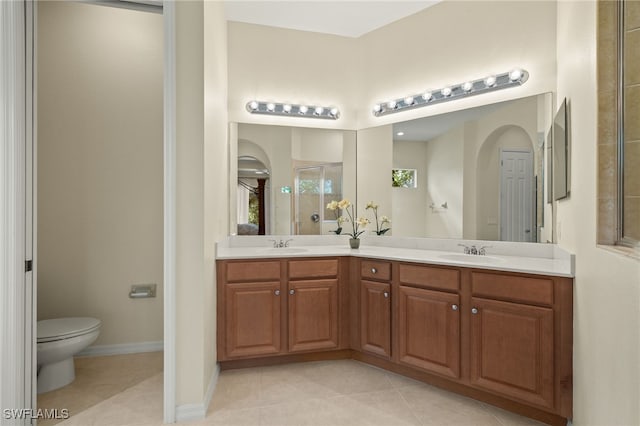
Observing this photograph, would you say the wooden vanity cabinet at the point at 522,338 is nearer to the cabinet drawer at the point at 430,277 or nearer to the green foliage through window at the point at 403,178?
the cabinet drawer at the point at 430,277

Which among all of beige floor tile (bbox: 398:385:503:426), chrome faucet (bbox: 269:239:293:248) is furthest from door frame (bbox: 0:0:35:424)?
beige floor tile (bbox: 398:385:503:426)

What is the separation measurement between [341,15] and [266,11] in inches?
25.7

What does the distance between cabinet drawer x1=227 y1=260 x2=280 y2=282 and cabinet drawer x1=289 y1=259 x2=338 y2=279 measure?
0.12m

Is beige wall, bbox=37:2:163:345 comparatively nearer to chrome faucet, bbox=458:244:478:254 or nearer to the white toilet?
the white toilet

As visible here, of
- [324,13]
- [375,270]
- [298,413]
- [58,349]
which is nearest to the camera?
[298,413]

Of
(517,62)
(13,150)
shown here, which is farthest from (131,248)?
(517,62)

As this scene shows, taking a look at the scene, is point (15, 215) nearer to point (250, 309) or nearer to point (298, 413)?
point (250, 309)

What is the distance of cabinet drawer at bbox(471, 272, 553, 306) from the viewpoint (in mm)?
1923

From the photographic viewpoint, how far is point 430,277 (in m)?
2.36

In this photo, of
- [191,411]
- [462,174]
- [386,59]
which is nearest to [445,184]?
[462,174]

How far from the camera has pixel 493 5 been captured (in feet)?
8.91

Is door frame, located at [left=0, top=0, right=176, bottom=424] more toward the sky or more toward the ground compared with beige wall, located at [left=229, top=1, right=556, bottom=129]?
more toward the ground

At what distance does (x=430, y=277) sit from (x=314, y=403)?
3.54 feet

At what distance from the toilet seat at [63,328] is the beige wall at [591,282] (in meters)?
2.89
